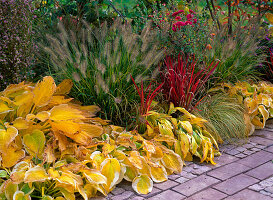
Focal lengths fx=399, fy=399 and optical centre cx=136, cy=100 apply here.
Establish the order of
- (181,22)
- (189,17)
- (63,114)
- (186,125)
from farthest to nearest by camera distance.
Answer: (189,17) → (181,22) → (186,125) → (63,114)

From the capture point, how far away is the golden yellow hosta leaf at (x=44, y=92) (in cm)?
300

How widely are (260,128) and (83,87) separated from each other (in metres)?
2.00

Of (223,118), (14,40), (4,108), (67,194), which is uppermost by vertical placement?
(14,40)

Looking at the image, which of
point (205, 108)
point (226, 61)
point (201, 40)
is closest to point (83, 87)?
point (205, 108)

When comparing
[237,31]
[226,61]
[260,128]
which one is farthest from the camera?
[237,31]

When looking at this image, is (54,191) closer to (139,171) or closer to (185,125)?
(139,171)

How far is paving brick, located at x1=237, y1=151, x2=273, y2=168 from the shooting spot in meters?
3.42

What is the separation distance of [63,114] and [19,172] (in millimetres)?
534

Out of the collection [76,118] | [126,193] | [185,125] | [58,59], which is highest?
[58,59]

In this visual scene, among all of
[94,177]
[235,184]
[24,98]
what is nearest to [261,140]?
[235,184]

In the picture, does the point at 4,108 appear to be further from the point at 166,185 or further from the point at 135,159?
the point at 166,185

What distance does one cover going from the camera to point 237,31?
4863mm

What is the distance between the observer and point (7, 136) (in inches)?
106

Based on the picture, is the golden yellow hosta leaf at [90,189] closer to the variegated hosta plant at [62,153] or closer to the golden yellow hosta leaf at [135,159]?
the variegated hosta plant at [62,153]
